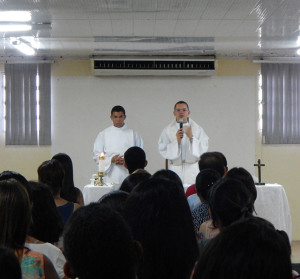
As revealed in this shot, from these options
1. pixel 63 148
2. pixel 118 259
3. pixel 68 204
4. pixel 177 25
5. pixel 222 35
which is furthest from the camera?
pixel 63 148

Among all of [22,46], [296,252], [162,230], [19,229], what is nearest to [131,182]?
[19,229]

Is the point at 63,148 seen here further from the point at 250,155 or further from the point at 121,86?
the point at 250,155

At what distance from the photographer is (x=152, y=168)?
27.5 feet

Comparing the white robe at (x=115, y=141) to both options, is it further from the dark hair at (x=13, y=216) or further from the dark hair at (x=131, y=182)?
the dark hair at (x=13, y=216)

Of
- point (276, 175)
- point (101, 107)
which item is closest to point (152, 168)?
point (101, 107)

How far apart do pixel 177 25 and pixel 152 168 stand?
2.84 meters

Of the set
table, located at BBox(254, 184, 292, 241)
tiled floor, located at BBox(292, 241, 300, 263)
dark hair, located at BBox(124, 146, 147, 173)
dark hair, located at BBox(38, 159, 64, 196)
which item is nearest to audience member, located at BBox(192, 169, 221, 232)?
Result: dark hair, located at BBox(38, 159, 64, 196)

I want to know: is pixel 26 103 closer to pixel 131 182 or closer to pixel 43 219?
pixel 131 182

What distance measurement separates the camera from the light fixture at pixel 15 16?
535 cm

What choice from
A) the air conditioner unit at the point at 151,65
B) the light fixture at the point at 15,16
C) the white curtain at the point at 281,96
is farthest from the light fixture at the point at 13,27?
the white curtain at the point at 281,96

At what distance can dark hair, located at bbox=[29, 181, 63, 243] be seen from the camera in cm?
254

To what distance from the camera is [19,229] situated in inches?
78.2

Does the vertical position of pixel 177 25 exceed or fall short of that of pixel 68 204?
it exceeds it

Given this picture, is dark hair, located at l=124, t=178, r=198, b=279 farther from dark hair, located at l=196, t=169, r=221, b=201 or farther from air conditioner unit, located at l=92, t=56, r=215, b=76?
air conditioner unit, located at l=92, t=56, r=215, b=76
